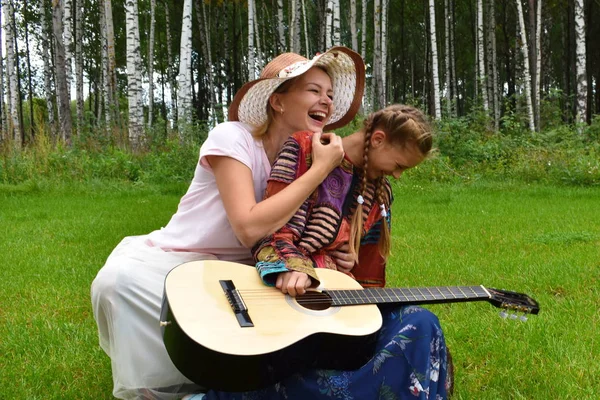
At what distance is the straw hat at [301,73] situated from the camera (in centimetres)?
238

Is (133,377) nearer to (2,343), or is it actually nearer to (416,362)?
(416,362)

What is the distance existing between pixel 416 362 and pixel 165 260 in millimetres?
1019

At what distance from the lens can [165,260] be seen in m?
2.37

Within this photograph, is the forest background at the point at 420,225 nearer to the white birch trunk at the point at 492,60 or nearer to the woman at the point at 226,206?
the woman at the point at 226,206

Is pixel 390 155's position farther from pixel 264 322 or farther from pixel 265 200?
pixel 264 322

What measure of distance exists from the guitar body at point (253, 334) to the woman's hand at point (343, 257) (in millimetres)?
362

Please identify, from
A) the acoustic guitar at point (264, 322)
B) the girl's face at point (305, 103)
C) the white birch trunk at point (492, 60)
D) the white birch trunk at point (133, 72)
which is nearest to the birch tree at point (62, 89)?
the white birch trunk at point (133, 72)

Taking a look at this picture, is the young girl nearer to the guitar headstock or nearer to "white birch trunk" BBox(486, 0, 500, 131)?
the guitar headstock

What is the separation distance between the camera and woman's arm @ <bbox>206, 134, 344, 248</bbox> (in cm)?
211

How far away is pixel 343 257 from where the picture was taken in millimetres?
2338

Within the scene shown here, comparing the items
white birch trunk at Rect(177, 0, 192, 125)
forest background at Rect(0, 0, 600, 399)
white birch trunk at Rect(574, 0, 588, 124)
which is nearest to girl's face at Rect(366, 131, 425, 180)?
forest background at Rect(0, 0, 600, 399)

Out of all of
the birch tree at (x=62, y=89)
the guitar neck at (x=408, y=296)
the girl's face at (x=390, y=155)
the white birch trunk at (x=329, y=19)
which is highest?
the white birch trunk at (x=329, y=19)

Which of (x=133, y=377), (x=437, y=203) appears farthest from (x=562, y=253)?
(x=133, y=377)

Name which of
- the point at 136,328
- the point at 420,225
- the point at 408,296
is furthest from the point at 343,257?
the point at 420,225
